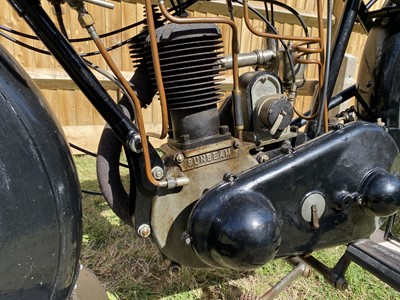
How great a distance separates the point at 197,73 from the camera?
3.41ft

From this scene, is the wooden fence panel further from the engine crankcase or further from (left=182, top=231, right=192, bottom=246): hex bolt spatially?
(left=182, top=231, right=192, bottom=246): hex bolt

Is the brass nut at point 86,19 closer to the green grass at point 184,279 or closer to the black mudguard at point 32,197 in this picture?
the black mudguard at point 32,197

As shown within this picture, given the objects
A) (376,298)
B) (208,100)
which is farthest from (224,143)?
(376,298)

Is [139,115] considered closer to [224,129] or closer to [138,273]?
[224,129]

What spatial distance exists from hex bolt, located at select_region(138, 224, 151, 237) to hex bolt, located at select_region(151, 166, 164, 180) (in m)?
0.16

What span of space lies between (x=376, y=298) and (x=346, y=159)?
925 millimetres

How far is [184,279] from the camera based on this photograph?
1.79 metres

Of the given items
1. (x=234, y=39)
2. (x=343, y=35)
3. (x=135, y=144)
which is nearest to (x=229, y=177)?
(x=135, y=144)

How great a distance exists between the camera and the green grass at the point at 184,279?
1724mm

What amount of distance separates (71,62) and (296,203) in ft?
2.47

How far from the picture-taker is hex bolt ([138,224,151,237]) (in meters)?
1.09

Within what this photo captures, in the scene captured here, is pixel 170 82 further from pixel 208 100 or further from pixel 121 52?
pixel 121 52

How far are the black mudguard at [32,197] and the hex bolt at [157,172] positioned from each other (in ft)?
0.71

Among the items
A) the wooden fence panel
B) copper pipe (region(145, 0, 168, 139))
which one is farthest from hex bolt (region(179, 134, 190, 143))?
the wooden fence panel
